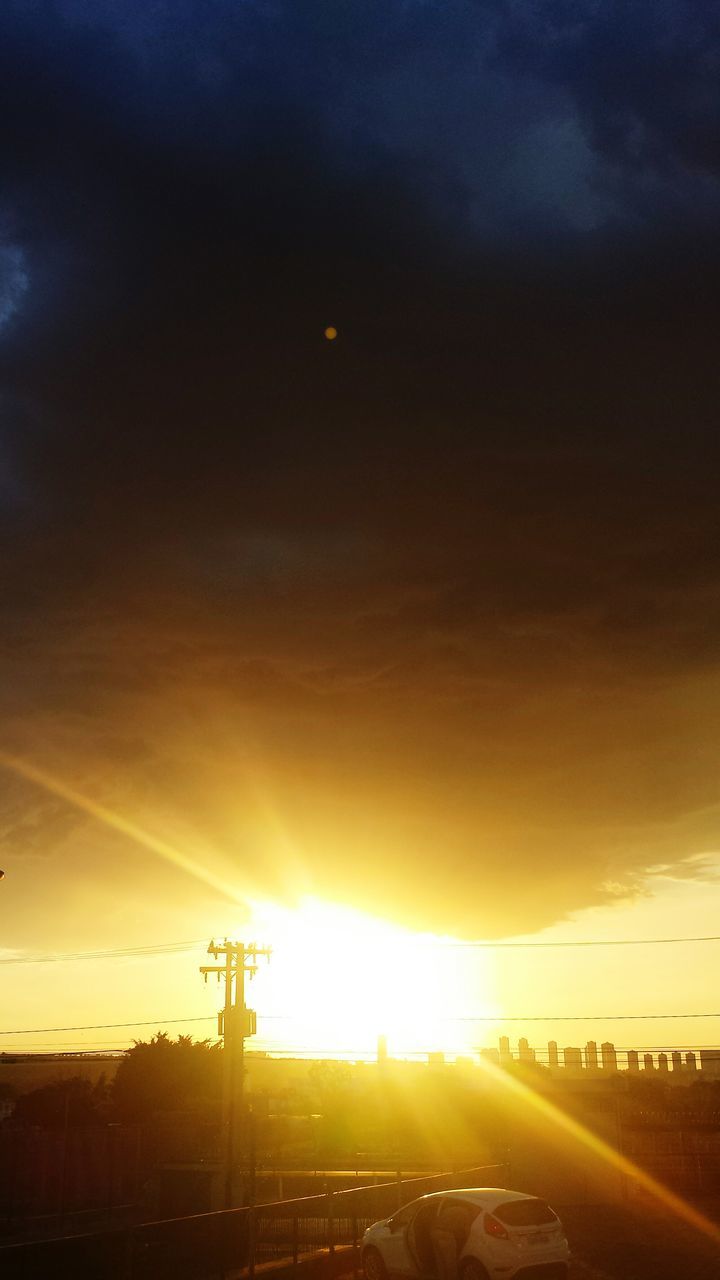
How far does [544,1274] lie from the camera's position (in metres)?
19.4

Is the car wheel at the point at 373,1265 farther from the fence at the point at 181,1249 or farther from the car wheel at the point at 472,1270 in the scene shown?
the car wheel at the point at 472,1270

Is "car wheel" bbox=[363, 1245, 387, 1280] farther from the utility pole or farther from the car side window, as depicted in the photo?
the utility pole

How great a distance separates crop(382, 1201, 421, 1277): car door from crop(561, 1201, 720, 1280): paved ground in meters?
3.74

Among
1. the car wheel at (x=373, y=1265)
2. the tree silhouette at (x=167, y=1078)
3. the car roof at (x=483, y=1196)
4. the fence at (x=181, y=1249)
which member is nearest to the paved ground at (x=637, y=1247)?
the car roof at (x=483, y=1196)

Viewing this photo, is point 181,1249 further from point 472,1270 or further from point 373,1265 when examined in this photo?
point 472,1270

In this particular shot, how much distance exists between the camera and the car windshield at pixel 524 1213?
19.7 m

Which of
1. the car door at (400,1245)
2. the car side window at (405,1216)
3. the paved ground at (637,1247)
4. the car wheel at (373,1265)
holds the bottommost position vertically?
the paved ground at (637,1247)

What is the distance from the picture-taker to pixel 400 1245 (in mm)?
20672

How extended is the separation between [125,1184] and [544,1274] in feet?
146

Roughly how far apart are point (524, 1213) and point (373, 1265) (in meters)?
3.53

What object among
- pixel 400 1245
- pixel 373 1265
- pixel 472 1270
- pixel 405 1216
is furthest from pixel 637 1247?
pixel 472 1270

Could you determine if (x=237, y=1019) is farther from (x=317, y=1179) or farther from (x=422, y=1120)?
(x=422, y=1120)

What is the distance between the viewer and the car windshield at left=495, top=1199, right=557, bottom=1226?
1966 centimetres

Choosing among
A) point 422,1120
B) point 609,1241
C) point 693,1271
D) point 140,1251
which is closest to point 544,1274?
point 693,1271
